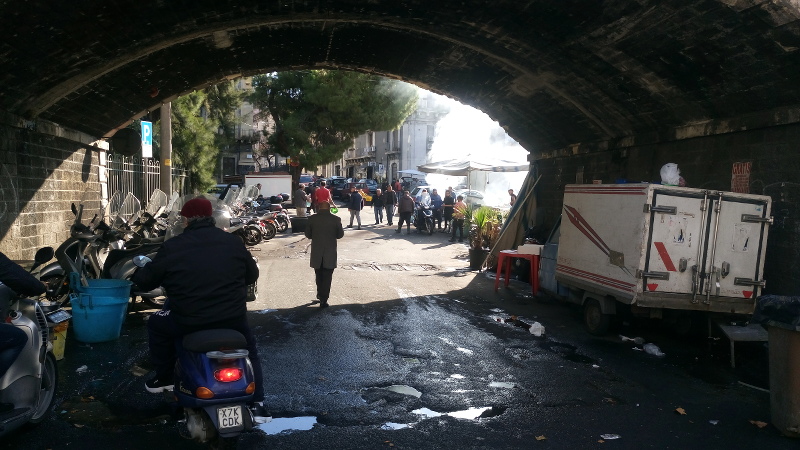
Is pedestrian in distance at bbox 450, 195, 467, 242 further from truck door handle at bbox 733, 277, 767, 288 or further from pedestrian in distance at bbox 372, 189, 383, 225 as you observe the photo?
truck door handle at bbox 733, 277, 767, 288

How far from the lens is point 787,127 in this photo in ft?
29.0

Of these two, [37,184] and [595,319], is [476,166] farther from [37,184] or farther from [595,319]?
[37,184]

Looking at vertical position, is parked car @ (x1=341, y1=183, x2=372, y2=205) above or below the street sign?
below

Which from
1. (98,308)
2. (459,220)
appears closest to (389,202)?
(459,220)

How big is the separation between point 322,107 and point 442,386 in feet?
110

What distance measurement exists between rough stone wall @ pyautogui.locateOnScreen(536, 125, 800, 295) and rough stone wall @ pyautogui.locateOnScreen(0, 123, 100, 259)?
11.4 meters

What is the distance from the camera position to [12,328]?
14.2ft

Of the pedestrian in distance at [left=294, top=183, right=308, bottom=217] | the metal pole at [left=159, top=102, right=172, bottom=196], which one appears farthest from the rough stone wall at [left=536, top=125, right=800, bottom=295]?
the pedestrian in distance at [left=294, top=183, right=308, bottom=217]

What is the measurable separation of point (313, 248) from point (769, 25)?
6.95 m

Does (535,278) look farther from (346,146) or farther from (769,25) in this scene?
(346,146)

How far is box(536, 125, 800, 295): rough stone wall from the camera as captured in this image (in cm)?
878

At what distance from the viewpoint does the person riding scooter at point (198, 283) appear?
4359mm

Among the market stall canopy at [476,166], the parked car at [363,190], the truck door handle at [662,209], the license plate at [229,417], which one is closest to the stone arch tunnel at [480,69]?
the truck door handle at [662,209]

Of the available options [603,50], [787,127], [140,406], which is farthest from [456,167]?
[140,406]
